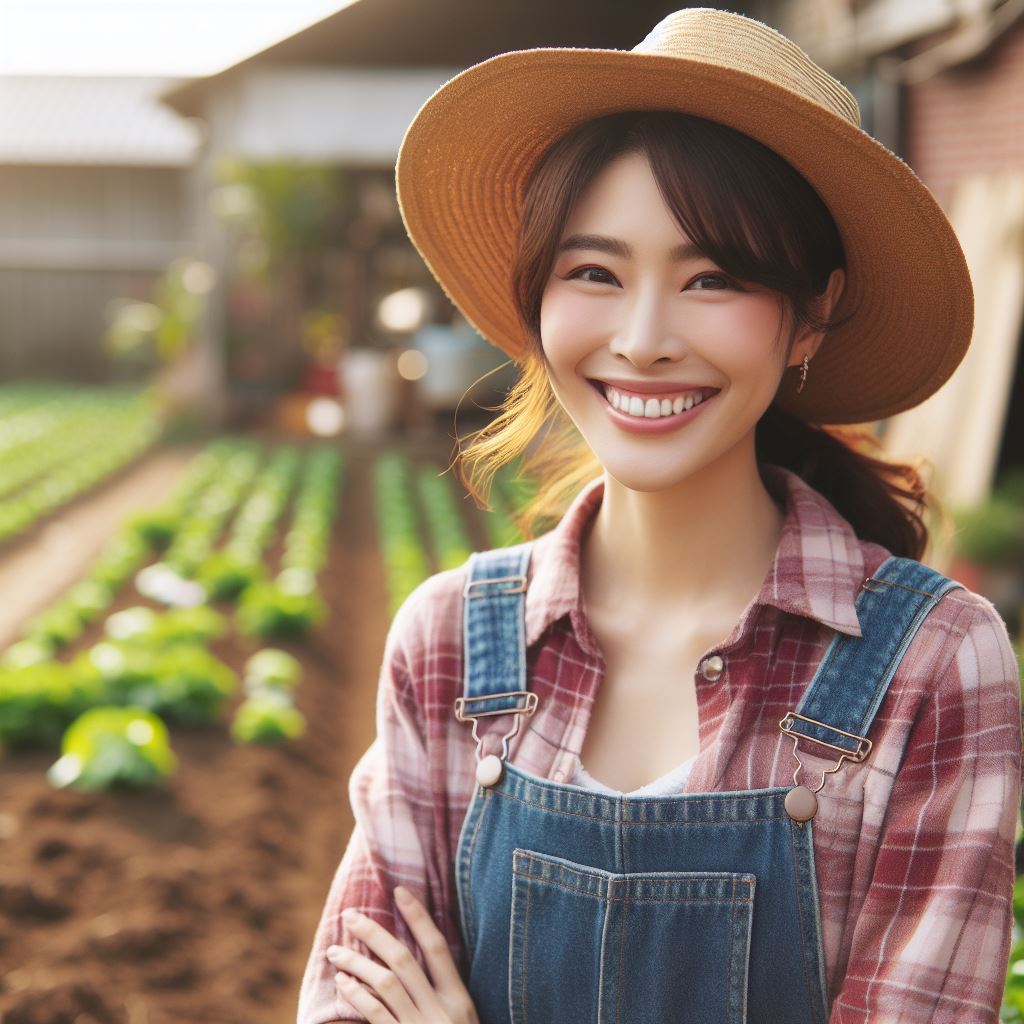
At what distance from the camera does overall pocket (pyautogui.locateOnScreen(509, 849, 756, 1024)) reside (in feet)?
4.50

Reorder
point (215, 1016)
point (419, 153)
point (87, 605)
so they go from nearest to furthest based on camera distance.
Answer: point (419, 153)
point (215, 1016)
point (87, 605)

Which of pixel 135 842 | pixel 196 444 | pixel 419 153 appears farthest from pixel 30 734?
pixel 196 444

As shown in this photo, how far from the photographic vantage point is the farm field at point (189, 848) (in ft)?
10.2

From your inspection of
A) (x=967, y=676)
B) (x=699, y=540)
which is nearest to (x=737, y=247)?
(x=699, y=540)

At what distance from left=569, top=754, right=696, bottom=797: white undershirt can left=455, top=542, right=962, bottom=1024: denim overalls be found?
20 millimetres

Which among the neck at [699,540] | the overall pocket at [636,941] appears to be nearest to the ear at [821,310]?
the neck at [699,540]

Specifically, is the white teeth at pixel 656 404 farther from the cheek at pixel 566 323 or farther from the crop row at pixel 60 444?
the crop row at pixel 60 444

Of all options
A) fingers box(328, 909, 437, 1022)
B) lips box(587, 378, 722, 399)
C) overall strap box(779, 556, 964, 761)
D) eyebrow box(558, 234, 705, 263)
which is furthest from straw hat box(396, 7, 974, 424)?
fingers box(328, 909, 437, 1022)

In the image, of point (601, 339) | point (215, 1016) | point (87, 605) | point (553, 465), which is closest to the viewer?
point (601, 339)

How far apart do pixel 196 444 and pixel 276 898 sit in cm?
978

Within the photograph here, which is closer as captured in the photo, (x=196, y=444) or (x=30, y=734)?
(x=30, y=734)

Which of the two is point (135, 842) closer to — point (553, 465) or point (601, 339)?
point (553, 465)

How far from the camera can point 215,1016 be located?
10.0ft

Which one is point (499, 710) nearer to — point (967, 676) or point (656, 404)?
point (656, 404)
